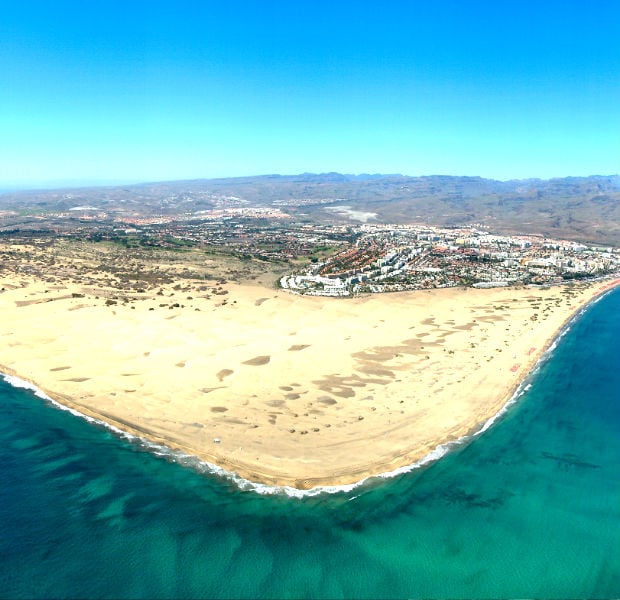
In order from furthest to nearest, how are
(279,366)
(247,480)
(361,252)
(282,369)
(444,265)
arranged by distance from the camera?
(361,252) < (444,265) < (279,366) < (282,369) < (247,480)

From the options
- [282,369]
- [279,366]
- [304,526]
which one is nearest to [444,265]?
[279,366]

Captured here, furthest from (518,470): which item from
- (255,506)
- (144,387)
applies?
(144,387)

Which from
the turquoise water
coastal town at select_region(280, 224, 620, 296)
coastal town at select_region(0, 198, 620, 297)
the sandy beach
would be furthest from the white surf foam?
coastal town at select_region(280, 224, 620, 296)

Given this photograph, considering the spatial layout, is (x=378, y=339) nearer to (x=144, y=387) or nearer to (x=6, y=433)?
(x=144, y=387)

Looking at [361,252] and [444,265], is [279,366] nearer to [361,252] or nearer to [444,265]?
[444,265]

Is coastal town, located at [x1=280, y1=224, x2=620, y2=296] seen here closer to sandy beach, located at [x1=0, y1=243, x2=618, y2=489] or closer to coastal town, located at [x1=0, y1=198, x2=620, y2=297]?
coastal town, located at [x1=0, y1=198, x2=620, y2=297]

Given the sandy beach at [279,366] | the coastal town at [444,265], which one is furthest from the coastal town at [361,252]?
the sandy beach at [279,366]
